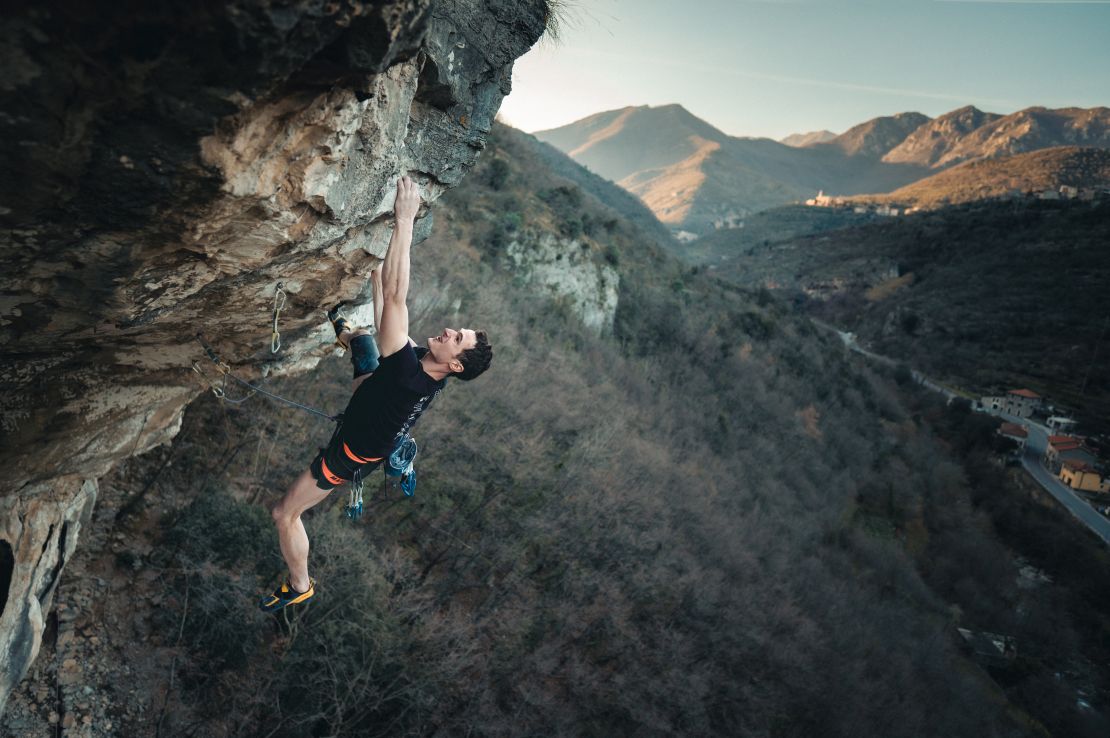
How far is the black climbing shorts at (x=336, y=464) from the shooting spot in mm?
3861

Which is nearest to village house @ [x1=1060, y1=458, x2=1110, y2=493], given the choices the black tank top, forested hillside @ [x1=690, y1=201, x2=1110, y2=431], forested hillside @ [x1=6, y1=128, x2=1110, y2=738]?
forested hillside @ [x1=690, y1=201, x2=1110, y2=431]

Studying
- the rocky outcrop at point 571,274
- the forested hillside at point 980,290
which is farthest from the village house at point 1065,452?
the rocky outcrop at point 571,274

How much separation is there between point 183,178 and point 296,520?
9.02ft

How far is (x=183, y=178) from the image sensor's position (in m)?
2.19

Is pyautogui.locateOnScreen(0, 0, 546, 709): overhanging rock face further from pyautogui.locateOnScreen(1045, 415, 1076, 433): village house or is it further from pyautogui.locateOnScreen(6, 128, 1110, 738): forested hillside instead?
pyautogui.locateOnScreen(1045, 415, 1076, 433): village house

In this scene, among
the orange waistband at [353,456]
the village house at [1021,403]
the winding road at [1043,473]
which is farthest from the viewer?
the village house at [1021,403]

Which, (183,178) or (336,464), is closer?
(183,178)

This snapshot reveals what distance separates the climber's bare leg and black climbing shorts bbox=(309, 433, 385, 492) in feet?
0.26

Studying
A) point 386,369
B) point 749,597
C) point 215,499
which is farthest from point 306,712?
point 749,597

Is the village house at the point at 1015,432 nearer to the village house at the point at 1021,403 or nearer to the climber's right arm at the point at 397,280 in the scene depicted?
the village house at the point at 1021,403

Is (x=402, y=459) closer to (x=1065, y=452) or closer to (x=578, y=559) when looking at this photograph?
(x=578, y=559)

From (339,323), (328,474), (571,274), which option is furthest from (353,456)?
(571,274)

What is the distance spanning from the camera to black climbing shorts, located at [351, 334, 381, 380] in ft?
13.2

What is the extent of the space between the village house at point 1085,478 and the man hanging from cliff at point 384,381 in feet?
201
